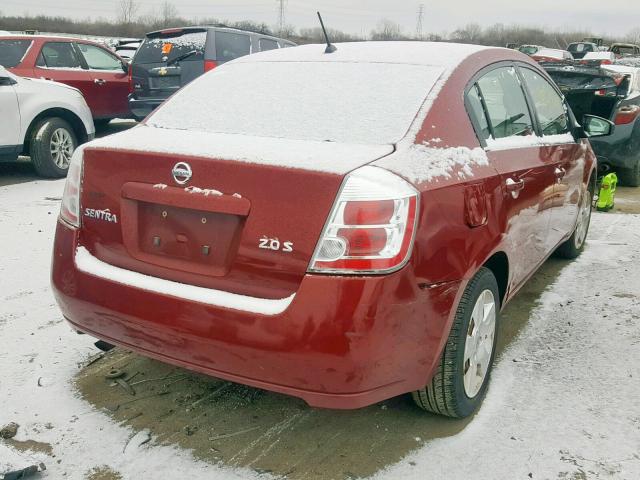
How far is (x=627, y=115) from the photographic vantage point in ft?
25.1

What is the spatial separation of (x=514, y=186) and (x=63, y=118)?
21.6 ft

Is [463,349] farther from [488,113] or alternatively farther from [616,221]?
[616,221]

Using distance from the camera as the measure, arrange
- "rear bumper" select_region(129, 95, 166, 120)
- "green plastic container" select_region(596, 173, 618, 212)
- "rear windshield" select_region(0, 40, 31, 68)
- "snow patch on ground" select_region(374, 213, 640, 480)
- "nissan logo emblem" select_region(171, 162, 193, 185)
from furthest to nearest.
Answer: "rear bumper" select_region(129, 95, 166, 120), "rear windshield" select_region(0, 40, 31, 68), "green plastic container" select_region(596, 173, 618, 212), "snow patch on ground" select_region(374, 213, 640, 480), "nissan logo emblem" select_region(171, 162, 193, 185)

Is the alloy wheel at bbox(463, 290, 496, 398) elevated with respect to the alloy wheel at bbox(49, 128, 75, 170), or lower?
elevated

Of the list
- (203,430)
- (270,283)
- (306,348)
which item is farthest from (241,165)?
(203,430)

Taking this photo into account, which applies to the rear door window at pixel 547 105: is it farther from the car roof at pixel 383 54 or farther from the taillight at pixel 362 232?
the taillight at pixel 362 232

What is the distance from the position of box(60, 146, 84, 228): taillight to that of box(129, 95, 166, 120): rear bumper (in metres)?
7.54

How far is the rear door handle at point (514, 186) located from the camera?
2.94 metres

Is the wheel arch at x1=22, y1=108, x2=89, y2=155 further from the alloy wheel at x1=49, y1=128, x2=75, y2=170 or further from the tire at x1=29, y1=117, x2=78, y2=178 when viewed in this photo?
the alloy wheel at x1=49, y1=128, x2=75, y2=170

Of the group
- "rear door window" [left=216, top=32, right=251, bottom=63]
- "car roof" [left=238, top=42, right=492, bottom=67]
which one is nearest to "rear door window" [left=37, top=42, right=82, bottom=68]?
"rear door window" [left=216, top=32, right=251, bottom=63]

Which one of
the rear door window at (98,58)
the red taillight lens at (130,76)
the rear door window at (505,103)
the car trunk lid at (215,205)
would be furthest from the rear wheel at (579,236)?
the rear door window at (98,58)

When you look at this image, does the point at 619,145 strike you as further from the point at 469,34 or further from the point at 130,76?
the point at 469,34

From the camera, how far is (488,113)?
3039mm

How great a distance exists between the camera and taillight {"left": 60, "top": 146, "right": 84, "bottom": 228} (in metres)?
2.65
